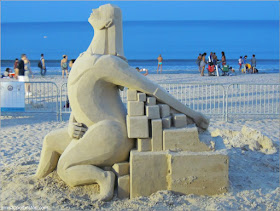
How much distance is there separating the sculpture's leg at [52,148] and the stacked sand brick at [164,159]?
2.86ft

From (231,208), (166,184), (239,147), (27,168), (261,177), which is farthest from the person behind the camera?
(239,147)

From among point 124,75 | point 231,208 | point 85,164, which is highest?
point 124,75

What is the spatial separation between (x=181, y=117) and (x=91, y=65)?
1300mm

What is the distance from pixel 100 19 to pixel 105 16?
7 cm

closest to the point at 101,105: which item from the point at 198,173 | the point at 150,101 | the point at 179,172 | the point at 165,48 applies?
the point at 150,101

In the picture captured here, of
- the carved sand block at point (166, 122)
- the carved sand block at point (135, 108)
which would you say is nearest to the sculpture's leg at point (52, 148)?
the carved sand block at point (135, 108)

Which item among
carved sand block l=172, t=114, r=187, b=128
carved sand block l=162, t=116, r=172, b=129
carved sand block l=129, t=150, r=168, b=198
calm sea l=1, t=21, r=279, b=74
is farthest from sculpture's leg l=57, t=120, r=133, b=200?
calm sea l=1, t=21, r=279, b=74

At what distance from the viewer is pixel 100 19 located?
5.93 m

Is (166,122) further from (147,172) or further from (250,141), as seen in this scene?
(250,141)

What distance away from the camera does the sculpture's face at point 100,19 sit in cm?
590

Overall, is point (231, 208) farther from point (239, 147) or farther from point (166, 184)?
point (239, 147)

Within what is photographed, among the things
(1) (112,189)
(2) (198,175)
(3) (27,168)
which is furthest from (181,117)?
(3) (27,168)

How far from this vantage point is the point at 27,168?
23.6 ft

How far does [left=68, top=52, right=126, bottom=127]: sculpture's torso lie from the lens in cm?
577
